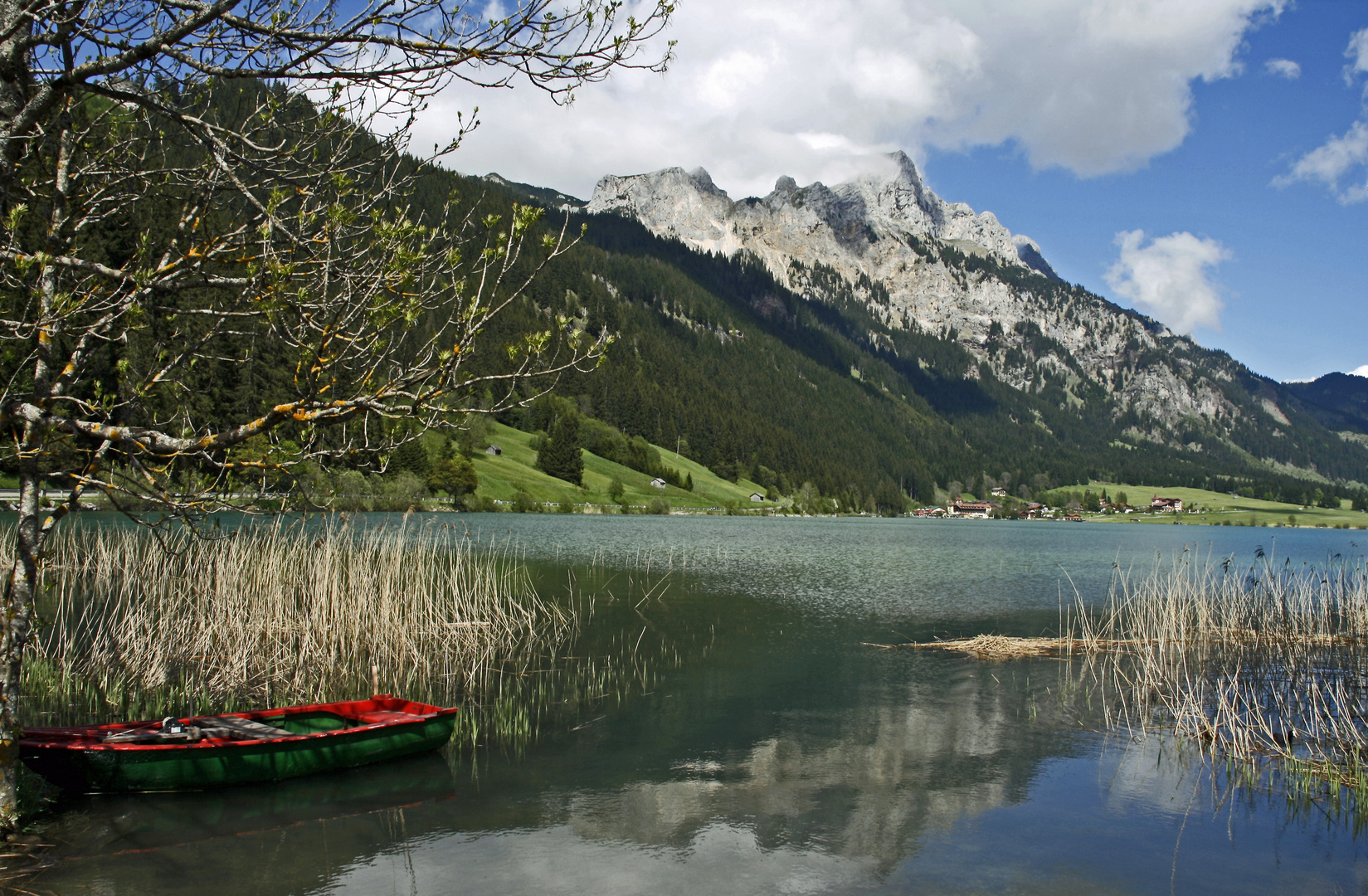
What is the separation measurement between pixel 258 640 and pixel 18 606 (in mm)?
8590

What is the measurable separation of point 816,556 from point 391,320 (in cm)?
4955

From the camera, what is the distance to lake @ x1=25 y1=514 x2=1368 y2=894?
31.7 ft

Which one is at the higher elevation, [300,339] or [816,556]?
[300,339]

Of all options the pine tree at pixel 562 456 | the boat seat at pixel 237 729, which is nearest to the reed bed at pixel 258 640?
the boat seat at pixel 237 729

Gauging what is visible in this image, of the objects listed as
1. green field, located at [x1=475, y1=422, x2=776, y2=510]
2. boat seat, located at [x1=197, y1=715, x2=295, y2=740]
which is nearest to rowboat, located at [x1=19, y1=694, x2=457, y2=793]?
boat seat, located at [x1=197, y1=715, x2=295, y2=740]

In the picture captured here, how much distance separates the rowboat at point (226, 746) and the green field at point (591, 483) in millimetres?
79663

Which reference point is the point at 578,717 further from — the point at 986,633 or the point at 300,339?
the point at 986,633

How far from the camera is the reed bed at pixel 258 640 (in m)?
15.6

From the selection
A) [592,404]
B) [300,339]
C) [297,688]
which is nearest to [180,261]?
[300,339]

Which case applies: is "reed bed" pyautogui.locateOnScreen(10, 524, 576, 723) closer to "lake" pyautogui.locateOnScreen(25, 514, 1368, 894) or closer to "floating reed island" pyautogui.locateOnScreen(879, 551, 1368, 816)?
"lake" pyautogui.locateOnScreen(25, 514, 1368, 894)

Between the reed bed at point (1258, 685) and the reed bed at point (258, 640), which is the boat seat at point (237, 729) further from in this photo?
the reed bed at point (1258, 685)

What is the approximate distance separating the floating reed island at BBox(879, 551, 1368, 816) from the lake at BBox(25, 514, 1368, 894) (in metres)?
1.01

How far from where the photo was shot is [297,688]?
1633 cm

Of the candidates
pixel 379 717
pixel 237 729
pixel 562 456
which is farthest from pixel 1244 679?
pixel 562 456
